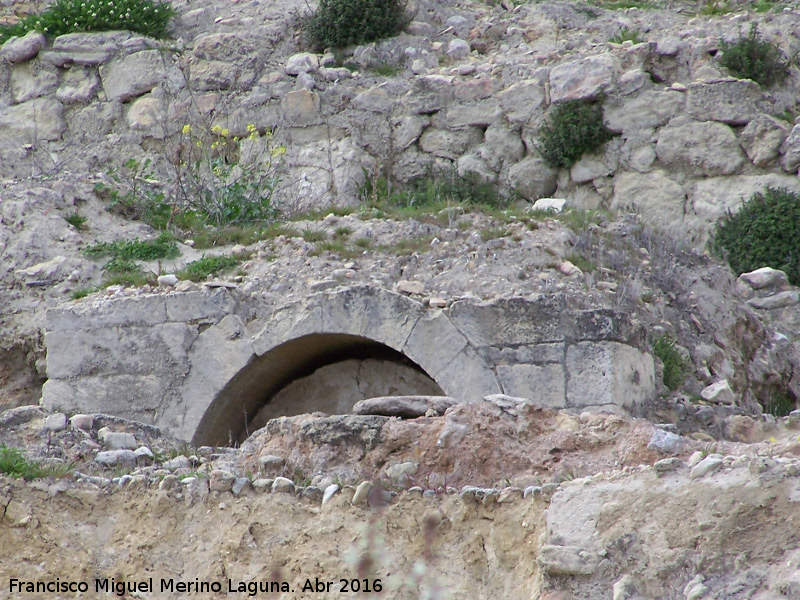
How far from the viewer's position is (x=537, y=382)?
6785 millimetres

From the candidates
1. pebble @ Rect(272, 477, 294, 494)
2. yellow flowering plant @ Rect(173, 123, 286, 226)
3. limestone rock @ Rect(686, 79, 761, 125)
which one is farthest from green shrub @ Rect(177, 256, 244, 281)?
limestone rock @ Rect(686, 79, 761, 125)

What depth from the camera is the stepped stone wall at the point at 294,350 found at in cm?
679

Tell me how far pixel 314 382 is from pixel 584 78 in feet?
18.8

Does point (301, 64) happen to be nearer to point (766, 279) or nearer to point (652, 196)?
point (652, 196)

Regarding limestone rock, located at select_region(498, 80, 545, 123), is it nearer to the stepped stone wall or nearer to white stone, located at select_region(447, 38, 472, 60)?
white stone, located at select_region(447, 38, 472, 60)

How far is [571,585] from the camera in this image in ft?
12.0

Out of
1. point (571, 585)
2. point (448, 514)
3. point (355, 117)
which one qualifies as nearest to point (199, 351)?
point (448, 514)

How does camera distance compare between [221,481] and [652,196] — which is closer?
[221,481]

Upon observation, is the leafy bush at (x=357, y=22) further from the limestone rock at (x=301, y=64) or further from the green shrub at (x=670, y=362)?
the green shrub at (x=670, y=362)

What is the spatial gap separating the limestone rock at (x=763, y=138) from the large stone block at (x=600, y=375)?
526cm

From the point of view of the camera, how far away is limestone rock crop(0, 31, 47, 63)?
45.0ft

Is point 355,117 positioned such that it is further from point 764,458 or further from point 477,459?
point 764,458

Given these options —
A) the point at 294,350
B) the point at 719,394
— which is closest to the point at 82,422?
the point at 294,350

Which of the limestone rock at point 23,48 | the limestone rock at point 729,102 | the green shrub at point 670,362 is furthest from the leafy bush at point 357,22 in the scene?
the green shrub at point 670,362
